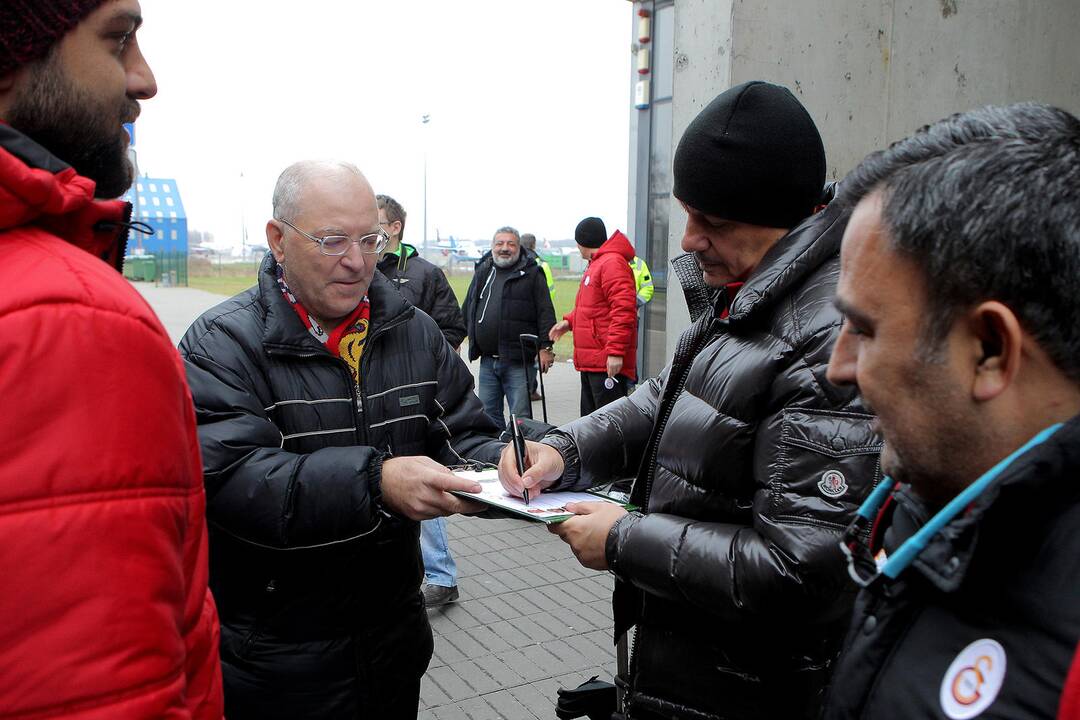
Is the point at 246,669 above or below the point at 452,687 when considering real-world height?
above

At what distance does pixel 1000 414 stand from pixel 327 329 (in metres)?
1.96

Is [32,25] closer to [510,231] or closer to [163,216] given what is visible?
[510,231]

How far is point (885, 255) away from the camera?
1.08 metres

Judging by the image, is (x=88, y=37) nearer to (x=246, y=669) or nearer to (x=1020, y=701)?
(x=1020, y=701)

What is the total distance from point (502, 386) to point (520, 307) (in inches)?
32.1

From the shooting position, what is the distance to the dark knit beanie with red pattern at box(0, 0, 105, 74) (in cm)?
111

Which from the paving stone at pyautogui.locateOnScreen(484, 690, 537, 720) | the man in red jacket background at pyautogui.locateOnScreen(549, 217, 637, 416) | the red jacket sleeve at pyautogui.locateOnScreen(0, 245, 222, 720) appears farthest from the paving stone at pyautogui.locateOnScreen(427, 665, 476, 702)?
the man in red jacket background at pyautogui.locateOnScreen(549, 217, 637, 416)

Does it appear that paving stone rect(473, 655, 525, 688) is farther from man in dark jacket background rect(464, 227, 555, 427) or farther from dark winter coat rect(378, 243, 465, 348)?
man in dark jacket background rect(464, 227, 555, 427)

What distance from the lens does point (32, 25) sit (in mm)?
1120

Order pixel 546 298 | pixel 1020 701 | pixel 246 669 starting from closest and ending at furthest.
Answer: pixel 1020 701, pixel 246 669, pixel 546 298

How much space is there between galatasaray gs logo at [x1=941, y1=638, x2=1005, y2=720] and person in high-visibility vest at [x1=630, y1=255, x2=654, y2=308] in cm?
Result: 725

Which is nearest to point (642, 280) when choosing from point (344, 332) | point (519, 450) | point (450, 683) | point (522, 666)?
point (522, 666)

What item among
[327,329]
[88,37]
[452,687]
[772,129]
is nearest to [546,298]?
→ [452,687]

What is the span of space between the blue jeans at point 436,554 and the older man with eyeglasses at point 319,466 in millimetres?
2178
